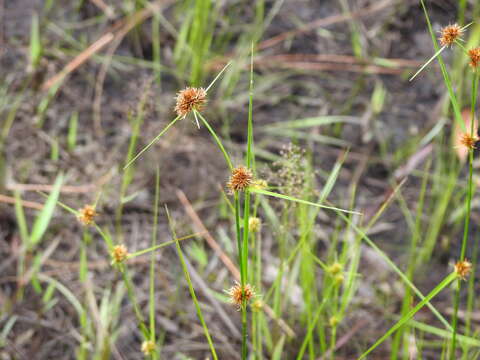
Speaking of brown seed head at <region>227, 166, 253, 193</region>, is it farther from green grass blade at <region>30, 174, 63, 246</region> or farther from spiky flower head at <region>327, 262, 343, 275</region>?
green grass blade at <region>30, 174, 63, 246</region>

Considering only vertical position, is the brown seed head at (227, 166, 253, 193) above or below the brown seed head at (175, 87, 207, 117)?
below

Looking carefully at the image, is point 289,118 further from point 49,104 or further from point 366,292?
point 49,104

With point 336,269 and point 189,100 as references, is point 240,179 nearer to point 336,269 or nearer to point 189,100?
point 189,100

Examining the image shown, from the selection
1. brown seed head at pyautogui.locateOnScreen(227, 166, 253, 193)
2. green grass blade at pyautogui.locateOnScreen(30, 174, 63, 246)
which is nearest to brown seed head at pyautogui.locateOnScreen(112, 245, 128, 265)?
brown seed head at pyautogui.locateOnScreen(227, 166, 253, 193)

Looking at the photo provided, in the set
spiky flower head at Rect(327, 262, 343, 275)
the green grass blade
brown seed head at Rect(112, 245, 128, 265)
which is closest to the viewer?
brown seed head at Rect(112, 245, 128, 265)

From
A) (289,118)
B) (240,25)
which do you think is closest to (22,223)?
(289,118)

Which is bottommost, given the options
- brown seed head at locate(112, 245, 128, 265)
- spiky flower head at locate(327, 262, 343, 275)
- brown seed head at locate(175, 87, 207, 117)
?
brown seed head at locate(112, 245, 128, 265)

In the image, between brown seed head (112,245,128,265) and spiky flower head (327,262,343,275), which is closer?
brown seed head (112,245,128,265)

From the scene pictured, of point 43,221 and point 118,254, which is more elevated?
point 43,221

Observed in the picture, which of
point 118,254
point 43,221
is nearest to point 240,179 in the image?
point 118,254
